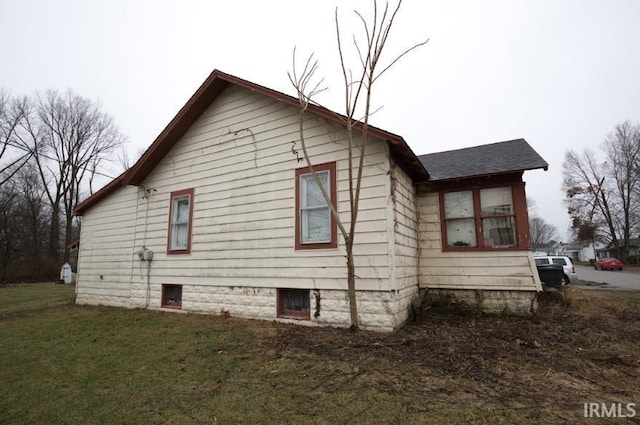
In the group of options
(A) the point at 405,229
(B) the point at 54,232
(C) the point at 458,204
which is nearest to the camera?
(A) the point at 405,229

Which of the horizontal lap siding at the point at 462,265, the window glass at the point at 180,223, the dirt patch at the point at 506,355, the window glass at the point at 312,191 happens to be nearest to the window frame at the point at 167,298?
the window glass at the point at 180,223

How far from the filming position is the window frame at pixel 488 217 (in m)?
7.40

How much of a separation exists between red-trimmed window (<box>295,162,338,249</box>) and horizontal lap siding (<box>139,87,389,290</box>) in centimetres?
15

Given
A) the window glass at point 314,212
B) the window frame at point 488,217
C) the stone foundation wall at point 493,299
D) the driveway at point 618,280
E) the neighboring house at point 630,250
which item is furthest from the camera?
the neighboring house at point 630,250

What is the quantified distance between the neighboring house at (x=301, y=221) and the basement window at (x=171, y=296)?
3cm

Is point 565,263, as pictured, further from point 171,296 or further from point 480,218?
point 171,296

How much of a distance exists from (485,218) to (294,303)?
503 cm

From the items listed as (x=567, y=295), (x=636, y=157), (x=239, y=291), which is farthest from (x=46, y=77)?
(x=636, y=157)

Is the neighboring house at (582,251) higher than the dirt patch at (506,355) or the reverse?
higher

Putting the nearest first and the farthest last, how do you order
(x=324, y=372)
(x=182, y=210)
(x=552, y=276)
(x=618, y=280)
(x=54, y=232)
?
(x=324, y=372) < (x=182, y=210) < (x=552, y=276) < (x=618, y=280) < (x=54, y=232)

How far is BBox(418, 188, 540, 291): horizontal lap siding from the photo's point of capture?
287 inches

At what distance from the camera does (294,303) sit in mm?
7102

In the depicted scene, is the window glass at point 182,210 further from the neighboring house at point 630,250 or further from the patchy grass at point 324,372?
the neighboring house at point 630,250

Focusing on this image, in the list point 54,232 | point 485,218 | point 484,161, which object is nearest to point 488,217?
point 485,218
